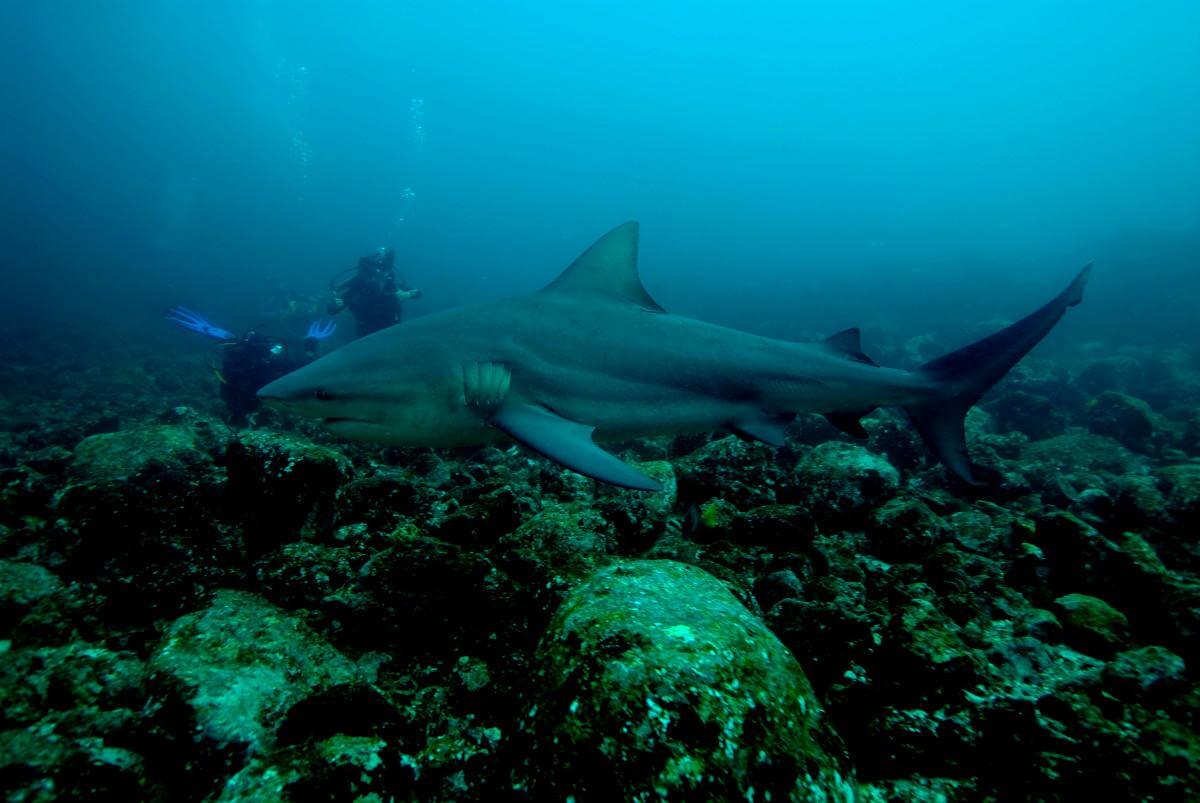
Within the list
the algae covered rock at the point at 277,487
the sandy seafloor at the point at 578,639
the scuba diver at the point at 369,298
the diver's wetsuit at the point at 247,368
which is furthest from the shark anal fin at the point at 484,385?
the scuba diver at the point at 369,298

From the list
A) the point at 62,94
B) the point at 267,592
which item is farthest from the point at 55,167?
the point at 267,592

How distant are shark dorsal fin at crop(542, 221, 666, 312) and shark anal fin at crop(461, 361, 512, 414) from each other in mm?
1159

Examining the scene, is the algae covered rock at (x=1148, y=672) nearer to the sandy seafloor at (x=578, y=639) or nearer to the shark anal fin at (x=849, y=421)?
the sandy seafloor at (x=578, y=639)

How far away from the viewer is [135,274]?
111 metres

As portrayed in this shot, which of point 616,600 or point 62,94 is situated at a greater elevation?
point 62,94

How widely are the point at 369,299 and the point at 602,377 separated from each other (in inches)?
510

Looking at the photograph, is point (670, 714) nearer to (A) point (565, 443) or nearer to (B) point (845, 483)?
(A) point (565, 443)

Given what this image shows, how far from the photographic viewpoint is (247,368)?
1086 centimetres

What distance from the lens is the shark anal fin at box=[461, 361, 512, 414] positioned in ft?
12.5

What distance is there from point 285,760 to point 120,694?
99cm

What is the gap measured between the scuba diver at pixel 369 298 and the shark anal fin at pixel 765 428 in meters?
12.5

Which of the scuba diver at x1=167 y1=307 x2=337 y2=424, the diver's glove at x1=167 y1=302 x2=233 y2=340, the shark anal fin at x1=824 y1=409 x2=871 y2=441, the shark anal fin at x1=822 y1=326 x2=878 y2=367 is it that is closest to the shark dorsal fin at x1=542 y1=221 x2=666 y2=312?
the shark anal fin at x1=822 y1=326 x2=878 y2=367

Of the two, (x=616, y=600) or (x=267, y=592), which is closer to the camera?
(x=616, y=600)

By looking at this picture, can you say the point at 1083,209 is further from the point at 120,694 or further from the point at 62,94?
the point at 62,94
